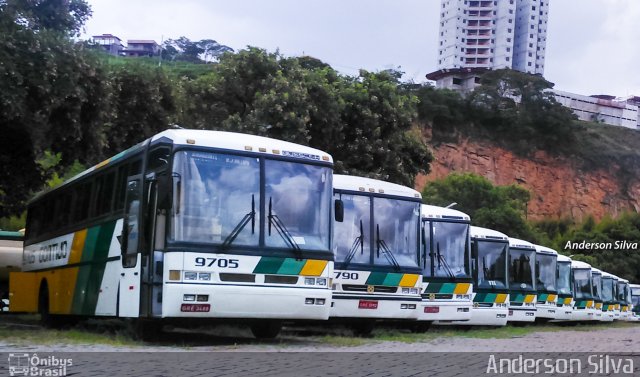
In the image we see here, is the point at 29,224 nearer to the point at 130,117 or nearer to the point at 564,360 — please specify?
the point at 130,117

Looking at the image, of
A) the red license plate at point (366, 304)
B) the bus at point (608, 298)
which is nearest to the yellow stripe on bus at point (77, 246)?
the red license plate at point (366, 304)

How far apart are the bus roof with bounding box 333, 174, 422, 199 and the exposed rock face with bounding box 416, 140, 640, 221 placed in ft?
190

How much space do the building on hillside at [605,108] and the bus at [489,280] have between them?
99.9 m

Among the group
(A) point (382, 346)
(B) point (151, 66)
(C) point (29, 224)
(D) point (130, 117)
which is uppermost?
(B) point (151, 66)

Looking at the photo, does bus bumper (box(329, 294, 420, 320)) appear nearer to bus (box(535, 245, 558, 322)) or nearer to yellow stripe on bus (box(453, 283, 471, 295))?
yellow stripe on bus (box(453, 283, 471, 295))

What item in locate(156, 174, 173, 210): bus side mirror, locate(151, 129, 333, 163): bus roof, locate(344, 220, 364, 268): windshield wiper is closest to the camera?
locate(156, 174, 173, 210): bus side mirror

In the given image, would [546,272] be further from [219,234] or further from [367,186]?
[219,234]

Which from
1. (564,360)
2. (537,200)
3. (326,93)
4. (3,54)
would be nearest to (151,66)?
(326,93)

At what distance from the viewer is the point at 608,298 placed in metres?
41.0

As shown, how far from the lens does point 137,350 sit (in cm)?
1090

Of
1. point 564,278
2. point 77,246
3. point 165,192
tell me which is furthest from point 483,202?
point 165,192

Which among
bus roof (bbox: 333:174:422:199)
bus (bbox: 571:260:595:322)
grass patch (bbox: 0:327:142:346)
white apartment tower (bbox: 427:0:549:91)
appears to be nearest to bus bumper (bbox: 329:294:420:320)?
bus roof (bbox: 333:174:422:199)

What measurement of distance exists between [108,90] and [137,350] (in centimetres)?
838

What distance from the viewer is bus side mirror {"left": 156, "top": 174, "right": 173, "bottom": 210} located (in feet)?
37.3
